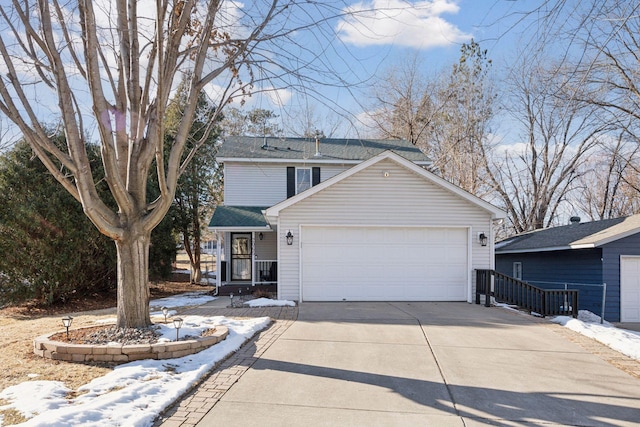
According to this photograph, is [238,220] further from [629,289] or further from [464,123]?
[464,123]

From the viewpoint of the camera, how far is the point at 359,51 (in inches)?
223

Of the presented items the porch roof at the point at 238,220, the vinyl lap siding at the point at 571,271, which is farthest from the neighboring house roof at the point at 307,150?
the vinyl lap siding at the point at 571,271

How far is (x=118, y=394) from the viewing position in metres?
4.21

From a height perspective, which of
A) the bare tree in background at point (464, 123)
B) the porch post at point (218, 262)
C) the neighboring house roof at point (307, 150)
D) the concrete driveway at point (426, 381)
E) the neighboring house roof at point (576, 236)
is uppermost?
the bare tree in background at point (464, 123)

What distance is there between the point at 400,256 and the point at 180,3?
8161 mm

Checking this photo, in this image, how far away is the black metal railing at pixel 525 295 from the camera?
9.98m

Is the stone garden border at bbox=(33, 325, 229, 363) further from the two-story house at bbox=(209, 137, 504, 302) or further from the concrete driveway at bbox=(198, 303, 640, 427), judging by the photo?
the two-story house at bbox=(209, 137, 504, 302)

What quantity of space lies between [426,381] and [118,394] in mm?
3372

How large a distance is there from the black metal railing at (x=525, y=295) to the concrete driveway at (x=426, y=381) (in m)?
2.16

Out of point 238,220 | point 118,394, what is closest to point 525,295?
point 238,220

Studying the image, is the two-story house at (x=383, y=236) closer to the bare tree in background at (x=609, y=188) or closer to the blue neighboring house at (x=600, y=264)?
the blue neighboring house at (x=600, y=264)

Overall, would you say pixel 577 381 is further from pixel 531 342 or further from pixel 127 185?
pixel 127 185

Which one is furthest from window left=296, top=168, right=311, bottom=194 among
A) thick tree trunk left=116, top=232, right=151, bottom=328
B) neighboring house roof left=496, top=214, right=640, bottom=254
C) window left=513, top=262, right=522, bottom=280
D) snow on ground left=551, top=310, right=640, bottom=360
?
thick tree trunk left=116, top=232, right=151, bottom=328

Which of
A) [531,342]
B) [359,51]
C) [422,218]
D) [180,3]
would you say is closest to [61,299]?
[180,3]
